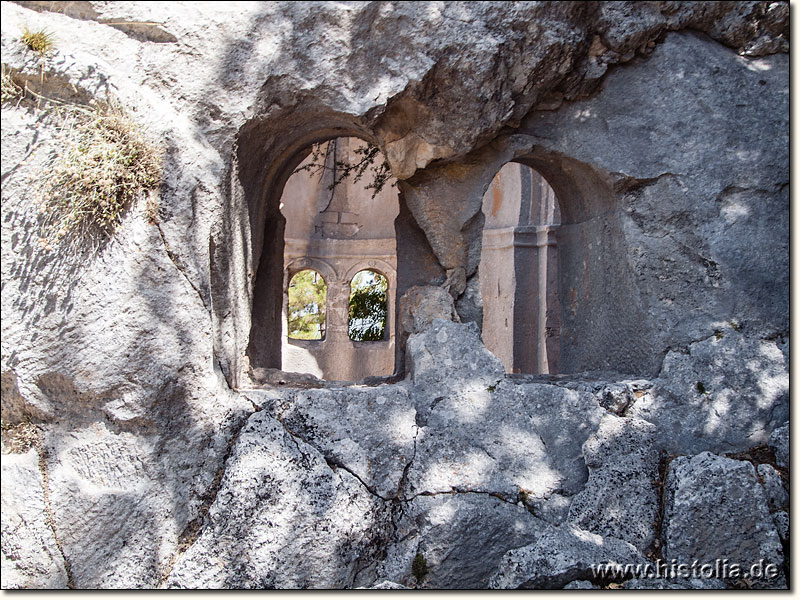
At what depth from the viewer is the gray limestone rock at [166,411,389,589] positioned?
10.0ft

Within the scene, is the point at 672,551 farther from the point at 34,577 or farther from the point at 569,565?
the point at 34,577

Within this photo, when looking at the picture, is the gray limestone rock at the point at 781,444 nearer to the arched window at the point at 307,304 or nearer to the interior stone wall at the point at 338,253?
the interior stone wall at the point at 338,253

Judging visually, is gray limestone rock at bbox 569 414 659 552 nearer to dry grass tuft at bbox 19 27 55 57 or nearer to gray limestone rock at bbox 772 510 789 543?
gray limestone rock at bbox 772 510 789 543

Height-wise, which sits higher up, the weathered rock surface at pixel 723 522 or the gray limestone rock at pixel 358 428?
the gray limestone rock at pixel 358 428

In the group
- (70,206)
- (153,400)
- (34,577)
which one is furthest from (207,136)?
(34,577)

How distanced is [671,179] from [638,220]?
0.31 m

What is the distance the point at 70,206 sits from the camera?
9.80 feet

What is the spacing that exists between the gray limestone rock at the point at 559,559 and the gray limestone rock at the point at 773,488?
73cm

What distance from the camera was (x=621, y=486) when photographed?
11.1ft

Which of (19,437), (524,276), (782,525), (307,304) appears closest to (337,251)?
(307,304)

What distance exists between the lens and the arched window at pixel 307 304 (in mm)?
15180

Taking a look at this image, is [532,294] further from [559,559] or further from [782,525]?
[559,559]

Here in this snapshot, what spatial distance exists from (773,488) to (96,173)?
367cm

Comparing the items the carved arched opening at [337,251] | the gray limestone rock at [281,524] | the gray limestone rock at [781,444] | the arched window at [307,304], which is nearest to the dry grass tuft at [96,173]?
the gray limestone rock at [281,524]
